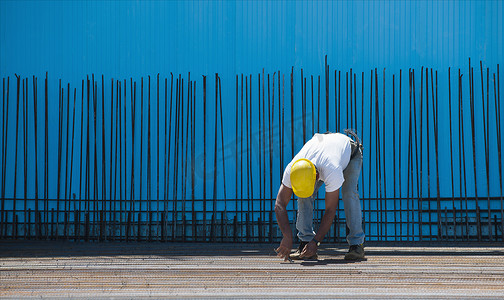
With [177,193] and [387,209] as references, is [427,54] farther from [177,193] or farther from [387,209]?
[177,193]

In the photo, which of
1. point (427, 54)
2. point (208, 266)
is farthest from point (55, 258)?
point (427, 54)

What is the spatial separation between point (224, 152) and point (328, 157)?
1.93m

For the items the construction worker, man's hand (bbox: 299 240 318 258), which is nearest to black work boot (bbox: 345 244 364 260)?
the construction worker

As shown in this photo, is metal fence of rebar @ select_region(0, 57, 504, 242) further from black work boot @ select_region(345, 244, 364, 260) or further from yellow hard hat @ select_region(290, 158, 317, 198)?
yellow hard hat @ select_region(290, 158, 317, 198)

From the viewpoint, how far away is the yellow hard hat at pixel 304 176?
103 inches

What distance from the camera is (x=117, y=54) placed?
15.3 feet

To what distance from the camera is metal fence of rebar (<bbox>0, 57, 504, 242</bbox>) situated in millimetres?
4238

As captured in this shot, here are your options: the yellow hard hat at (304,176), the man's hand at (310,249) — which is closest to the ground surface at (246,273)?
the man's hand at (310,249)

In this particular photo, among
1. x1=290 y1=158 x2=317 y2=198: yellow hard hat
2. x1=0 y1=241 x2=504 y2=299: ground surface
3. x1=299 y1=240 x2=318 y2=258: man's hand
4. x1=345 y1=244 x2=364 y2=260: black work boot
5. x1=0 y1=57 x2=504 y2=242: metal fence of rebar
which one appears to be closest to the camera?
x1=0 y1=241 x2=504 y2=299: ground surface

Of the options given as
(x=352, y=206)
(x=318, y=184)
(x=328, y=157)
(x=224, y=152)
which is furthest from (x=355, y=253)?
(x=224, y=152)

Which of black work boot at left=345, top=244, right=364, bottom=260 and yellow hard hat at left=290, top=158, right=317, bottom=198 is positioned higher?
yellow hard hat at left=290, top=158, right=317, bottom=198

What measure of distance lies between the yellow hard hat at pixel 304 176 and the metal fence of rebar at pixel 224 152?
4.90ft

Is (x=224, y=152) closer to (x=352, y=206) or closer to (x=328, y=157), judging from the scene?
(x=352, y=206)

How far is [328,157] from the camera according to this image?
268 cm
